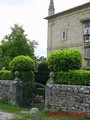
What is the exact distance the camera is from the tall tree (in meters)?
33.0

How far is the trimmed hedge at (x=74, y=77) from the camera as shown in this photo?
48.5 ft

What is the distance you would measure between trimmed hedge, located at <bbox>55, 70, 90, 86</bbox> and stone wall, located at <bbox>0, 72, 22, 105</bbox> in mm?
3090

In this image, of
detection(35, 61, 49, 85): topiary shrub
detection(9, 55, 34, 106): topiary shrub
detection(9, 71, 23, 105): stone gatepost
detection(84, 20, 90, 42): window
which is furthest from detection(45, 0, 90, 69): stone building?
detection(9, 71, 23, 105): stone gatepost

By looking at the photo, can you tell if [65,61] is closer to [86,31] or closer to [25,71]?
[25,71]

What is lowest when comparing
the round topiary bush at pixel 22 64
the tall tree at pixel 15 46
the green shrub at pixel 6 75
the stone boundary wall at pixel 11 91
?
the stone boundary wall at pixel 11 91

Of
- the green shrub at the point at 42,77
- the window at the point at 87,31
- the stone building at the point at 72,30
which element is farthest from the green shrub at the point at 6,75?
the window at the point at 87,31

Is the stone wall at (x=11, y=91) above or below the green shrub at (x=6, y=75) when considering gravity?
below

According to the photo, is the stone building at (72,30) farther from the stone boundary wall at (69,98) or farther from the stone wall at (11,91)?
the stone boundary wall at (69,98)

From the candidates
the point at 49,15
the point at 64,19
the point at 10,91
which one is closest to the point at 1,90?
the point at 10,91

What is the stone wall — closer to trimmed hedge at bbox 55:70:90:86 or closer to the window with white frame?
trimmed hedge at bbox 55:70:90:86

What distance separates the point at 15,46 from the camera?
1315 inches

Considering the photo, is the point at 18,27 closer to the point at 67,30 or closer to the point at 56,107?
the point at 67,30

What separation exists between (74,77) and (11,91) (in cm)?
511

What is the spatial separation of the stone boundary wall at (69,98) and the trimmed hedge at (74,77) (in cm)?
40
